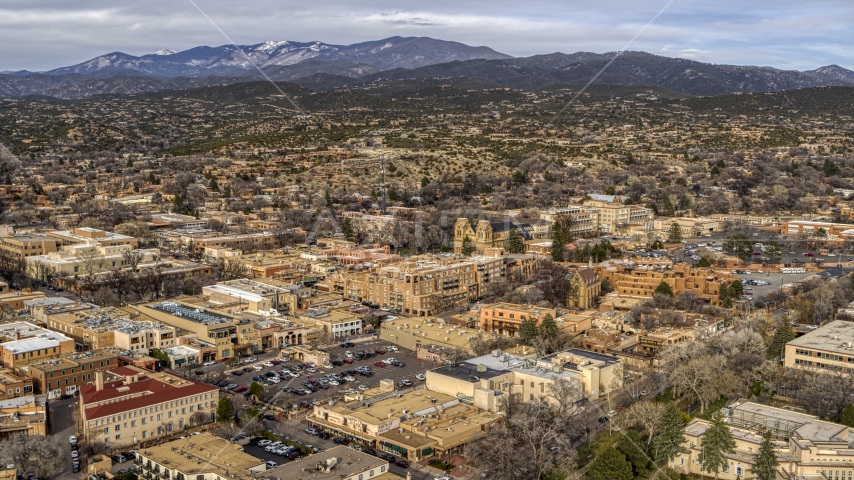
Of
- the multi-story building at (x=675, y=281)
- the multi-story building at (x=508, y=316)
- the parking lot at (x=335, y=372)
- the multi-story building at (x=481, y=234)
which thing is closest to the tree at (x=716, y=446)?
the parking lot at (x=335, y=372)

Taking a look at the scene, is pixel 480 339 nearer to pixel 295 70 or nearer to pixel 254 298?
pixel 254 298

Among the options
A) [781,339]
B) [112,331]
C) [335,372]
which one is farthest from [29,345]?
[781,339]

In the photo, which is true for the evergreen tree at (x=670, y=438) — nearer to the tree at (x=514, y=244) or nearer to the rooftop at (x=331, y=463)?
the rooftop at (x=331, y=463)

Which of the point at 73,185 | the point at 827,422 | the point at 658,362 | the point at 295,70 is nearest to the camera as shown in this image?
the point at 827,422

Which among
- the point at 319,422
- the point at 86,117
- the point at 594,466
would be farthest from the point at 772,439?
the point at 86,117

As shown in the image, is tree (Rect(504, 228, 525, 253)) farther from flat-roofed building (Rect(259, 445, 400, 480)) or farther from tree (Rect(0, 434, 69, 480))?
tree (Rect(0, 434, 69, 480))
